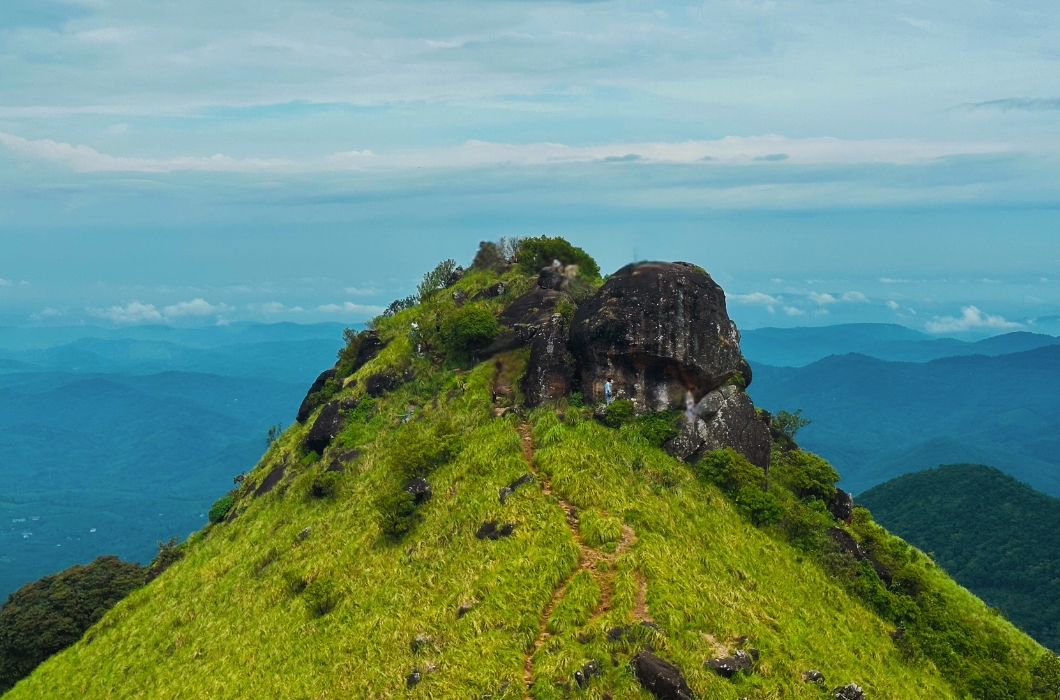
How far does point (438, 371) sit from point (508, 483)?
647 inches

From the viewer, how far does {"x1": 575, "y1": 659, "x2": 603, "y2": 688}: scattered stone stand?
84.5 ft

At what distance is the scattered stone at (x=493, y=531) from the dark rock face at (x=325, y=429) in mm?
18689

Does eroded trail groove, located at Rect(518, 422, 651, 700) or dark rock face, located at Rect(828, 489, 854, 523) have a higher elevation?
eroded trail groove, located at Rect(518, 422, 651, 700)

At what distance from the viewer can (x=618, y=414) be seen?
43.6 meters

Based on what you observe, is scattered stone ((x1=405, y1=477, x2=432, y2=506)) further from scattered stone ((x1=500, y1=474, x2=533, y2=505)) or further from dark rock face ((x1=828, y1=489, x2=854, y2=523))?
dark rock face ((x1=828, y1=489, x2=854, y2=523))

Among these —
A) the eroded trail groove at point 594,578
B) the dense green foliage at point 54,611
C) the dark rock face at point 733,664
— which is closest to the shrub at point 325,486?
the eroded trail groove at point 594,578

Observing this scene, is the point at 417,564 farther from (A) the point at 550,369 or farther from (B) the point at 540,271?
(B) the point at 540,271

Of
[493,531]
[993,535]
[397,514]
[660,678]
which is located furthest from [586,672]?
[993,535]

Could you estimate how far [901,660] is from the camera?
36.1m

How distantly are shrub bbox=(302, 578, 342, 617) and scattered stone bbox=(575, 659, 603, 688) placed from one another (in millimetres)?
12914

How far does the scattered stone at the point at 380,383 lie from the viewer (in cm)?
5384

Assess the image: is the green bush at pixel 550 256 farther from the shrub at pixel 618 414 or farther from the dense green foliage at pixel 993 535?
the dense green foliage at pixel 993 535

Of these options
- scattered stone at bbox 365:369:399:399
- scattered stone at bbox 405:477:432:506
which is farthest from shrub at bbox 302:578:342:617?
scattered stone at bbox 365:369:399:399

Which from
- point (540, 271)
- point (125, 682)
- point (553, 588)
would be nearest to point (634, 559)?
point (553, 588)
